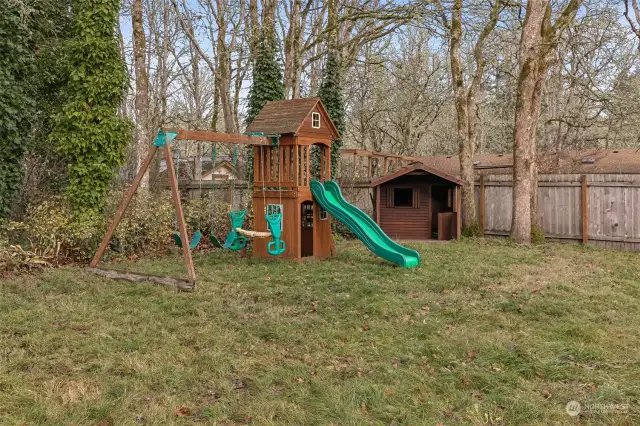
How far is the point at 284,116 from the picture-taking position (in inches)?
398

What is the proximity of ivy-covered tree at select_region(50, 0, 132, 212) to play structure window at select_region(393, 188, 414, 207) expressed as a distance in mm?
7748

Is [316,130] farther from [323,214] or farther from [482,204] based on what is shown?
[482,204]

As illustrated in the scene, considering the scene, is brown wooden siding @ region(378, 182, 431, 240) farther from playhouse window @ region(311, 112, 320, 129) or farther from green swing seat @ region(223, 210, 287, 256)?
green swing seat @ region(223, 210, 287, 256)

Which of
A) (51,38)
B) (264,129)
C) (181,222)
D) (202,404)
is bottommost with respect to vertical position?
(202,404)

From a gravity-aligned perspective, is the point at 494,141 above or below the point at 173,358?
above

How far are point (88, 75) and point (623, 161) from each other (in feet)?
64.0

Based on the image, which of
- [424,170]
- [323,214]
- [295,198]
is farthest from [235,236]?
[424,170]

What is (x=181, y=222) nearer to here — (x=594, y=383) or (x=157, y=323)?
(x=157, y=323)

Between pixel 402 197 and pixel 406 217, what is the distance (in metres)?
0.63

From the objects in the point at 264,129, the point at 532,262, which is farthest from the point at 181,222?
the point at 532,262

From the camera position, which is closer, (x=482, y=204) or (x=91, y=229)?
(x=91, y=229)

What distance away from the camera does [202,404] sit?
3.50 metres

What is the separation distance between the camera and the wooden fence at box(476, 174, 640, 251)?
438 inches

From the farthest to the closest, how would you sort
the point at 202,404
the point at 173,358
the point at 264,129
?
the point at 264,129
the point at 173,358
the point at 202,404
